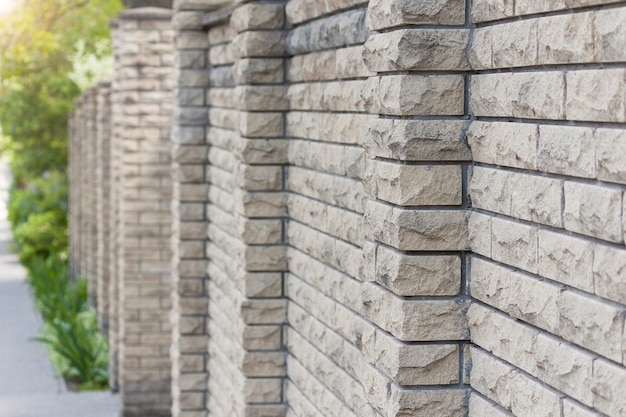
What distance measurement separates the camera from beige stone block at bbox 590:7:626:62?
2.31 metres

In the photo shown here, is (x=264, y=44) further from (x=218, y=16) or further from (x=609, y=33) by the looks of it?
(x=609, y=33)

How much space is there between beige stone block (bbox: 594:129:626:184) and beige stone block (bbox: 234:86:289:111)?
10.4ft

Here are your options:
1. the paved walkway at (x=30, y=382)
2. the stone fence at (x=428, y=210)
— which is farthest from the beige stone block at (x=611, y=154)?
the paved walkway at (x=30, y=382)

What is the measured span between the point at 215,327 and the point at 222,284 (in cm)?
41

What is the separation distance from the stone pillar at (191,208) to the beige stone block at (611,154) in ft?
17.5

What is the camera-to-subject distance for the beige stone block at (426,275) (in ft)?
10.4

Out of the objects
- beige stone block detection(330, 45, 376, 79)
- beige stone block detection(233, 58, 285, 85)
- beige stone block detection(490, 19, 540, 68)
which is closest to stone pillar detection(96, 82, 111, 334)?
beige stone block detection(233, 58, 285, 85)

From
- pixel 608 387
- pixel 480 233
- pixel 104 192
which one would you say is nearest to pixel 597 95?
pixel 608 387

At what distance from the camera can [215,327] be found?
23.6 ft

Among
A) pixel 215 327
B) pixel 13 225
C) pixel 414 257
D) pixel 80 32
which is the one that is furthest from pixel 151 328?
pixel 13 225

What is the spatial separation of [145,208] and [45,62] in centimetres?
1161

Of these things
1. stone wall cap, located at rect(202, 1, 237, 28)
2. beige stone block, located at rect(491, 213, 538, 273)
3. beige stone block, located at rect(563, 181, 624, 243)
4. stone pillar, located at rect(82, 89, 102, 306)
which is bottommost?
stone pillar, located at rect(82, 89, 102, 306)

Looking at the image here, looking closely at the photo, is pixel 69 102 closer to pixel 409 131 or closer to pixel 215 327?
pixel 215 327

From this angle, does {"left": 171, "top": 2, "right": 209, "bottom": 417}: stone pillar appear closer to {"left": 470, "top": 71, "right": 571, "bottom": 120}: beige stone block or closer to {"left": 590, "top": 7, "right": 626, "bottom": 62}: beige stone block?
{"left": 470, "top": 71, "right": 571, "bottom": 120}: beige stone block
